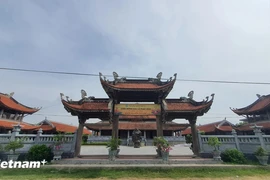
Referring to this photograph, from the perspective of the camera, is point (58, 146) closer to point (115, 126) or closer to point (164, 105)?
point (115, 126)

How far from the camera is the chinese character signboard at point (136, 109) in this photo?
10.8 meters

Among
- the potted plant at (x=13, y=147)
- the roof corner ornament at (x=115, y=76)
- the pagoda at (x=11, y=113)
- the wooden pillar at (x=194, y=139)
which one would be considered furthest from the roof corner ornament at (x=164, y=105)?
the pagoda at (x=11, y=113)

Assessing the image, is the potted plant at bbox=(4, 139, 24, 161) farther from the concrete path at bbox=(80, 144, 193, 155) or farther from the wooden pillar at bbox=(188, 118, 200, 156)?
the wooden pillar at bbox=(188, 118, 200, 156)

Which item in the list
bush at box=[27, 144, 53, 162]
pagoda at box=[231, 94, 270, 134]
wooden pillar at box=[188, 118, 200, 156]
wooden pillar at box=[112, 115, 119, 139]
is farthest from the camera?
pagoda at box=[231, 94, 270, 134]

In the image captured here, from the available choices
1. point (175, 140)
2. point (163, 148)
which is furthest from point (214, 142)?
point (175, 140)

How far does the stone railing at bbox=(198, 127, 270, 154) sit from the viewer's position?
10.4m

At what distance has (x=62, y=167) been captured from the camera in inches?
330

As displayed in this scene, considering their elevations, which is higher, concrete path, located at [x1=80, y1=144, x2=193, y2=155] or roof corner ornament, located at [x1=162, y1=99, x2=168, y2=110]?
roof corner ornament, located at [x1=162, y1=99, x2=168, y2=110]

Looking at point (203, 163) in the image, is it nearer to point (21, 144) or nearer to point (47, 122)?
point (21, 144)

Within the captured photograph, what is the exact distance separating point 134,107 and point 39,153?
7.10 m

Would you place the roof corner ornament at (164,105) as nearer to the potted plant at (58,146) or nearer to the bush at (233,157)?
the bush at (233,157)

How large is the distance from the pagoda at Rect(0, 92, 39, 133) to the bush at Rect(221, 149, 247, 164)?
937 inches

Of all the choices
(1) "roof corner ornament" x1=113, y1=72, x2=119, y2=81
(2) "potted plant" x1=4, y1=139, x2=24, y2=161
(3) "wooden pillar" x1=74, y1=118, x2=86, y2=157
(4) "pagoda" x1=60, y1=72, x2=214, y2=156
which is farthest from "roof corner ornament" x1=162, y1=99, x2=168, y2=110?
(2) "potted plant" x1=4, y1=139, x2=24, y2=161

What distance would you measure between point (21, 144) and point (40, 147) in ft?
3.84
